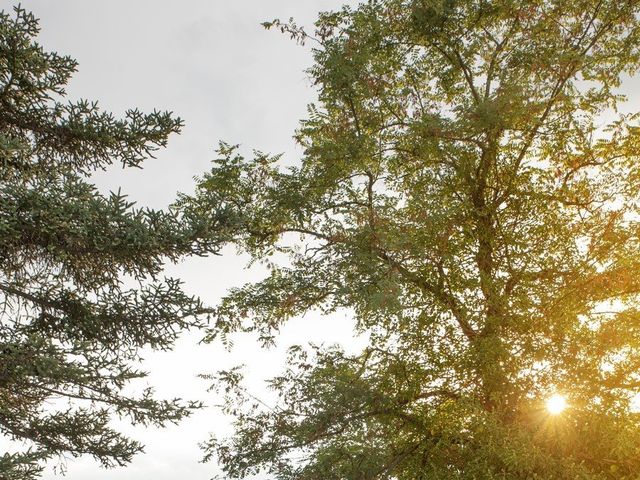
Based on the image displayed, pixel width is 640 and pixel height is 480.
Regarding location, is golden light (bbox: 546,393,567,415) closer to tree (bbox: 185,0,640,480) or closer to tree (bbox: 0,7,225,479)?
tree (bbox: 185,0,640,480)

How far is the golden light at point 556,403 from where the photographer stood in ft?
39.2

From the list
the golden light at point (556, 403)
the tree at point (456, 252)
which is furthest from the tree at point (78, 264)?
the golden light at point (556, 403)

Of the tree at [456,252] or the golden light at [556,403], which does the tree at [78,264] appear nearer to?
the tree at [456,252]

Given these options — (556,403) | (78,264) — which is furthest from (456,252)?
(78,264)

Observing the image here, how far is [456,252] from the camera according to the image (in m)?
13.7

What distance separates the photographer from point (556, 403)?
39.4ft

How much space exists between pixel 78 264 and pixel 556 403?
8386mm

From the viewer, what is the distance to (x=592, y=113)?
1444 centimetres

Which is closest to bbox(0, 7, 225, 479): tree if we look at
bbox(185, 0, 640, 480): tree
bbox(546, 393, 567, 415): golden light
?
bbox(185, 0, 640, 480): tree

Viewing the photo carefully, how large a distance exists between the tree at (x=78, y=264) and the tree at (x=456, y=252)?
5.21 ft

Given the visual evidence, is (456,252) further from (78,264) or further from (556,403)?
(78,264)

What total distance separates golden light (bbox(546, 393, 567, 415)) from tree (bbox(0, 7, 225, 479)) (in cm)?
628

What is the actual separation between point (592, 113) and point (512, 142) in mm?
1738

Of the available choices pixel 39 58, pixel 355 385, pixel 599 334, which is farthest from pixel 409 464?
pixel 39 58
